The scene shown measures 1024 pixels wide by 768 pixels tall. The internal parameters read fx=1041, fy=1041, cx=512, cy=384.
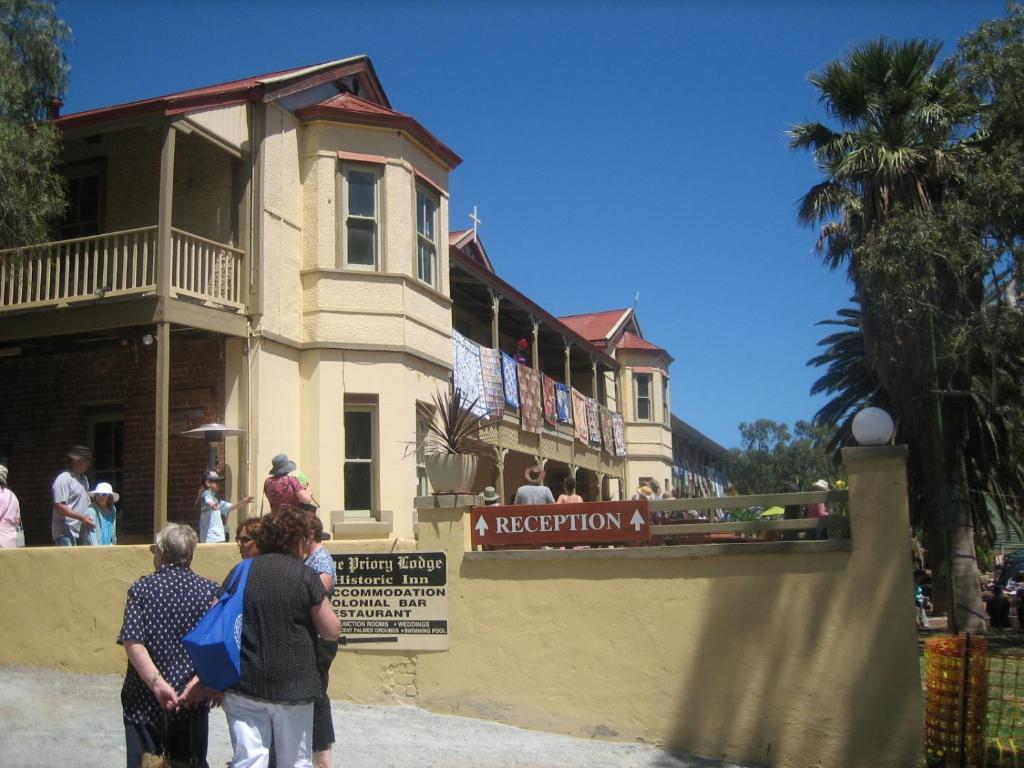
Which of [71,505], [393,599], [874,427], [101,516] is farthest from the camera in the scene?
[101,516]

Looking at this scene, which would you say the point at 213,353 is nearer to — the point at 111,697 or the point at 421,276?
the point at 421,276

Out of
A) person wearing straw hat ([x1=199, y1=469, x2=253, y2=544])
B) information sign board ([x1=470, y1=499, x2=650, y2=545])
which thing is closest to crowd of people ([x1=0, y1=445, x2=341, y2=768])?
information sign board ([x1=470, y1=499, x2=650, y2=545])

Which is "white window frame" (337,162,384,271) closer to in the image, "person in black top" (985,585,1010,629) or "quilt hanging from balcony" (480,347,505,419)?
"quilt hanging from balcony" (480,347,505,419)

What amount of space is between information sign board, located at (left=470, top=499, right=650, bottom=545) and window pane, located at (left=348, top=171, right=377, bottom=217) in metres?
7.05

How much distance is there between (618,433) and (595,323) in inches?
187

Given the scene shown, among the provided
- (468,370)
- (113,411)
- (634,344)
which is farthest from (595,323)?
(113,411)

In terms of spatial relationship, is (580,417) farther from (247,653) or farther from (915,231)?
(247,653)

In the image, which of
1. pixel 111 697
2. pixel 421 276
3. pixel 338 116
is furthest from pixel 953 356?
pixel 111 697

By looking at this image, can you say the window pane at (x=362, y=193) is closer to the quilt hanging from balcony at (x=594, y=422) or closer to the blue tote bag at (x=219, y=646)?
the blue tote bag at (x=219, y=646)

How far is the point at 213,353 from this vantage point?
43.5 feet

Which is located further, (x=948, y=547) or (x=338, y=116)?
(x=338, y=116)

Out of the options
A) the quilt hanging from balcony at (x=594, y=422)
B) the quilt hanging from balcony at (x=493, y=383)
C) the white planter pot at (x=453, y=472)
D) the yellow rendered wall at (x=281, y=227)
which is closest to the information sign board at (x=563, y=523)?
the white planter pot at (x=453, y=472)

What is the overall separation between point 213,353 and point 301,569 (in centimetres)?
919

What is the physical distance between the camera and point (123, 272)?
12.2m
